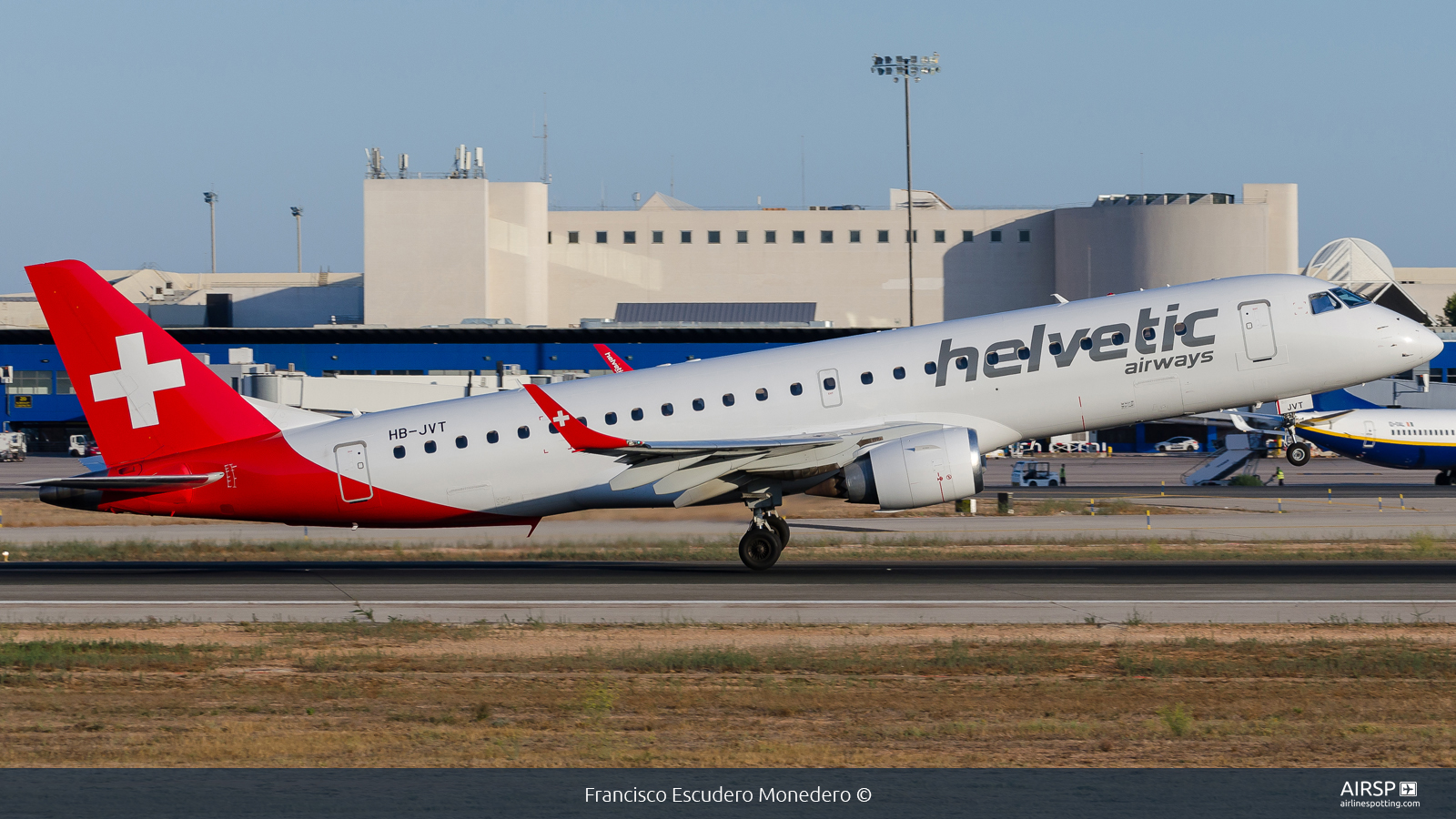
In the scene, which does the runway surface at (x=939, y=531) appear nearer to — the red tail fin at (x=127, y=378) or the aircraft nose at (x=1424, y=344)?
the red tail fin at (x=127, y=378)

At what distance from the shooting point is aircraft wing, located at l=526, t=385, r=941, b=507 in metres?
27.2

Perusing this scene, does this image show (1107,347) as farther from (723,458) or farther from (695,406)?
(695,406)

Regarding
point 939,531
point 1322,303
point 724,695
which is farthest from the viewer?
point 939,531

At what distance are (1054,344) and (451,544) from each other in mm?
18890

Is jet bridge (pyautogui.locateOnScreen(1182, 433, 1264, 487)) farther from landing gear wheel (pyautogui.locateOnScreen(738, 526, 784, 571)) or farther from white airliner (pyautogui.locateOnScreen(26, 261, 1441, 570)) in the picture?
landing gear wheel (pyautogui.locateOnScreen(738, 526, 784, 571))

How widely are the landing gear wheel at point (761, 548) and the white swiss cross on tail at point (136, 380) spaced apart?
12722 mm

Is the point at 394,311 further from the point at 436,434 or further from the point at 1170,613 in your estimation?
the point at 1170,613

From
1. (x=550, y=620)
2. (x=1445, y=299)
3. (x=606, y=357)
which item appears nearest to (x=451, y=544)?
(x=606, y=357)

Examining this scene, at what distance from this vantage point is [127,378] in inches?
1140

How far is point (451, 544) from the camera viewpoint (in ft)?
127

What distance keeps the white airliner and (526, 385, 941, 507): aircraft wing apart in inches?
1.8

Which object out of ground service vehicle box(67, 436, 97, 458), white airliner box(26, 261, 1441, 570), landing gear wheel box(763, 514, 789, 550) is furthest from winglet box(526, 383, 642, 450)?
ground service vehicle box(67, 436, 97, 458)

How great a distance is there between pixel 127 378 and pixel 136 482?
91.2 inches
